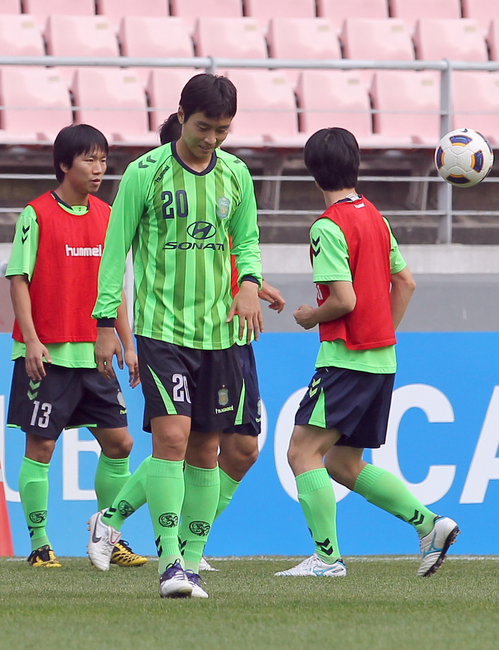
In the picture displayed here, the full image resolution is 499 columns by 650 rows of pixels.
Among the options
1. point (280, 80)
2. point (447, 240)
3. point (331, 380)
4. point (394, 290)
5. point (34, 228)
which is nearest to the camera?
point (331, 380)

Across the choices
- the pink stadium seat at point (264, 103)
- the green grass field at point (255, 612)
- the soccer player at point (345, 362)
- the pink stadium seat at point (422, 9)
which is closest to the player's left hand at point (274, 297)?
the soccer player at point (345, 362)

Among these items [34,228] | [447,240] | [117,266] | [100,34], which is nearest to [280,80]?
[100,34]

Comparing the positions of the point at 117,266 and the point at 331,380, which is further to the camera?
the point at 331,380

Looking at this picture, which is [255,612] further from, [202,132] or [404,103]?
[404,103]

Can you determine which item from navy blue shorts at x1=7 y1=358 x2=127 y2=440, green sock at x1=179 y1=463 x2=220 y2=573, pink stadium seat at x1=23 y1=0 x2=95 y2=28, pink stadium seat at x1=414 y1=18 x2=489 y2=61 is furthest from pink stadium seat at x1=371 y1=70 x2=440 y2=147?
green sock at x1=179 y1=463 x2=220 y2=573

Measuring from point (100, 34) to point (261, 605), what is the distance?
23.0 feet

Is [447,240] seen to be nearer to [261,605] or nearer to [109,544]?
[109,544]

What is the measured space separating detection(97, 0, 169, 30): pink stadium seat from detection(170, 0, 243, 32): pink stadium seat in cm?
15

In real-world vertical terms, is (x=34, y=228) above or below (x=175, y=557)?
above

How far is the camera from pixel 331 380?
4.07m

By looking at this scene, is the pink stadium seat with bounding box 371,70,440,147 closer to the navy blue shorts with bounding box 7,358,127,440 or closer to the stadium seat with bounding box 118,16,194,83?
the stadium seat with bounding box 118,16,194,83

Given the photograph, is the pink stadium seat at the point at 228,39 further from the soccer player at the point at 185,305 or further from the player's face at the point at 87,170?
the soccer player at the point at 185,305

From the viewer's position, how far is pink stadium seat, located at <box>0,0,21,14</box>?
9.33 m

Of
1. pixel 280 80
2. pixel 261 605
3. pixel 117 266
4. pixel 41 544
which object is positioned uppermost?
pixel 280 80
